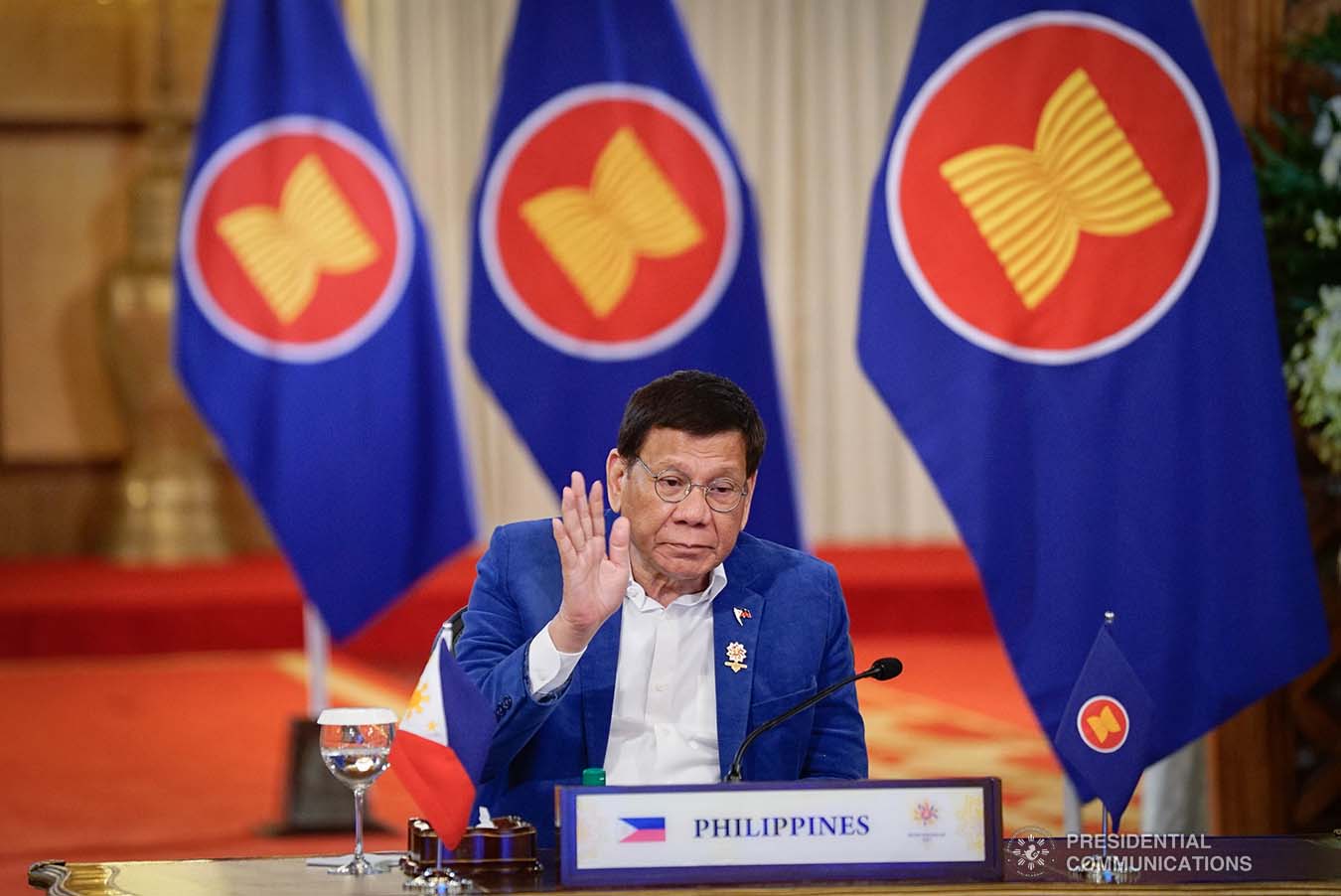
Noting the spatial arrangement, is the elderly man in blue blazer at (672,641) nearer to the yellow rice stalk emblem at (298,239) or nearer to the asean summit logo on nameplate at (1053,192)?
the asean summit logo on nameplate at (1053,192)

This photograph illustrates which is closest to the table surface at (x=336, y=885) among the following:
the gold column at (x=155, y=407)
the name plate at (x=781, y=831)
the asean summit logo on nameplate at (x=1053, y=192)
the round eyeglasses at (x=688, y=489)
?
the name plate at (x=781, y=831)

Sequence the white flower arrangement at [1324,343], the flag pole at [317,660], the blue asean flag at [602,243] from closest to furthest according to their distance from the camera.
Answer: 1. the white flower arrangement at [1324,343]
2. the blue asean flag at [602,243]
3. the flag pole at [317,660]

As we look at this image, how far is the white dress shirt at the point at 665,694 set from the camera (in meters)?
2.30

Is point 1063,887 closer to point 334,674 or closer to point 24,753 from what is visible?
point 24,753

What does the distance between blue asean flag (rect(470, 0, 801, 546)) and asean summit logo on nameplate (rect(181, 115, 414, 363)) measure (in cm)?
41

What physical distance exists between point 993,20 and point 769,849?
1.87 metres

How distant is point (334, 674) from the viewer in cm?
689

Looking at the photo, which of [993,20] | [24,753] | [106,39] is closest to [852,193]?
[106,39]

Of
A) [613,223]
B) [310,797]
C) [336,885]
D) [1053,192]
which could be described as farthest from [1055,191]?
[310,797]

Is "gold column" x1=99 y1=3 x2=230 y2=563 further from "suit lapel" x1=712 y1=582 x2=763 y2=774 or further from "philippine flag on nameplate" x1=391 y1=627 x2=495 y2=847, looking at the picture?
"philippine flag on nameplate" x1=391 y1=627 x2=495 y2=847

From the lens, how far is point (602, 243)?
4.12 meters

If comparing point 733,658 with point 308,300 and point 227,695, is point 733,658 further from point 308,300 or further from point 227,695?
point 227,695

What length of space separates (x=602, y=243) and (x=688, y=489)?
1.92 meters

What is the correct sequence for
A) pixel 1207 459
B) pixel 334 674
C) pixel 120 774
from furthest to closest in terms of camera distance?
pixel 334 674
pixel 120 774
pixel 1207 459
